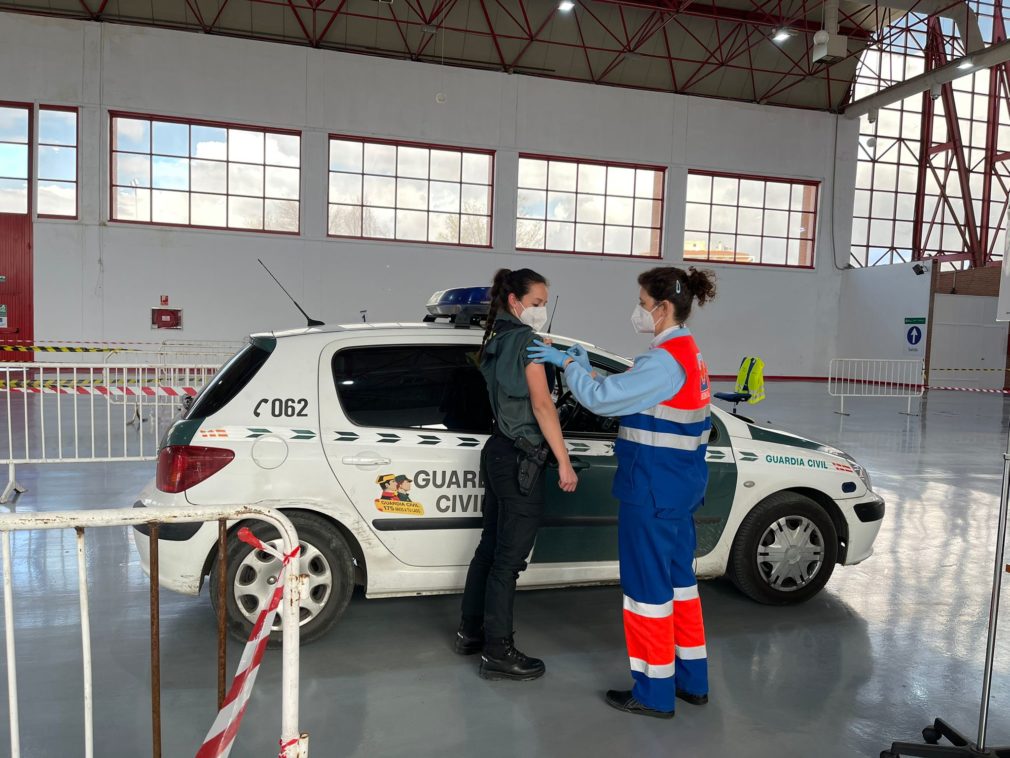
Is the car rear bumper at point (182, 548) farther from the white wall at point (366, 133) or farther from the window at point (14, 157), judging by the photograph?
the window at point (14, 157)

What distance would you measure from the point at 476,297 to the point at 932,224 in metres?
22.4

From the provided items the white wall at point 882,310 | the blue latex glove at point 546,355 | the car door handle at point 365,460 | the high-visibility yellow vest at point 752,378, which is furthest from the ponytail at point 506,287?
the white wall at point 882,310

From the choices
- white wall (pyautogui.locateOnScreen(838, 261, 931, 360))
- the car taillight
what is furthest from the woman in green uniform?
white wall (pyautogui.locateOnScreen(838, 261, 931, 360))

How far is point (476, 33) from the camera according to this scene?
17422mm

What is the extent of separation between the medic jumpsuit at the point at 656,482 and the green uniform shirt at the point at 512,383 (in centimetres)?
22

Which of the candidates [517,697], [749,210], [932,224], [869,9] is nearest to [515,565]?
[517,697]

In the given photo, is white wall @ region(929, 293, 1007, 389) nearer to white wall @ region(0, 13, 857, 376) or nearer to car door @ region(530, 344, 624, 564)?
white wall @ region(0, 13, 857, 376)

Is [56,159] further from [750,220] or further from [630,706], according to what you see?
[630,706]

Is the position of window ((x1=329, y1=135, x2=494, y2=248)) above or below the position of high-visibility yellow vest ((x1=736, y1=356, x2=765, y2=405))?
above

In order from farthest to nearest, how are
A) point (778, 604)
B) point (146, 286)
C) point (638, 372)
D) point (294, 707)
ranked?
point (146, 286) < point (778, 604) < point (638, 372) < point (294, 707)

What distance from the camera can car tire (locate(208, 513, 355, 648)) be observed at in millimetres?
3309

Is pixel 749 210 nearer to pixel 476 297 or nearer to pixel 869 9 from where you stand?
pixel 869 9

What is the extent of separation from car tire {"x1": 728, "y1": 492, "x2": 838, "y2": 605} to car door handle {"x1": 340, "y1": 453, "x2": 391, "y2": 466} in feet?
6.34

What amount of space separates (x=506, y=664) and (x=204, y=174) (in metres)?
15.8
